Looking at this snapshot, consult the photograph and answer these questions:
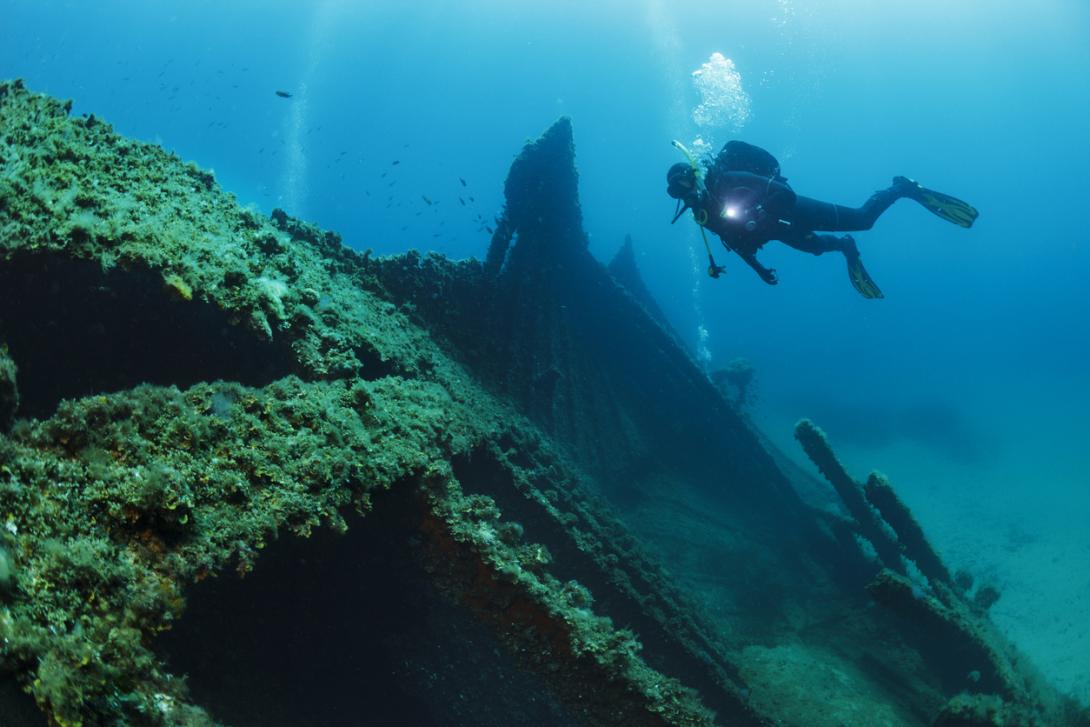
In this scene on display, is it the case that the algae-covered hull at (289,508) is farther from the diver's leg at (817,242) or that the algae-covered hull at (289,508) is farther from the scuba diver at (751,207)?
the diver's leg at (817,242)

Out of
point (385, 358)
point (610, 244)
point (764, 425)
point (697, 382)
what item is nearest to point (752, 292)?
point (610, 244)

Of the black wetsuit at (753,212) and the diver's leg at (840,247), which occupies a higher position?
the diver's leg at (840,247)

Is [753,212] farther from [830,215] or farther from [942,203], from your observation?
[942,203]

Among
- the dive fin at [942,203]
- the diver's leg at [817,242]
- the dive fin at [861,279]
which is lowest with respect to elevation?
the diver's leg at [817,242]

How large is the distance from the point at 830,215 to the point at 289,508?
7.89m

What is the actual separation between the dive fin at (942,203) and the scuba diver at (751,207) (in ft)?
3.95

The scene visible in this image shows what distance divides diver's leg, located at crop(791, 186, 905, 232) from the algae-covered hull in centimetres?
449

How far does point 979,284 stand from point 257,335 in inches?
4751

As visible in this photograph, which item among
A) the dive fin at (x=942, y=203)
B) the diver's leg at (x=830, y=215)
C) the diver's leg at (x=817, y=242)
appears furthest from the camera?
the dive fin at (x=942, y=203)

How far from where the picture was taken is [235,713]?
3.51 metres

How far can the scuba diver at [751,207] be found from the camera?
7.17m

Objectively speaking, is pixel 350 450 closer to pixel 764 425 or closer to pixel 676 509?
pixel 676 509

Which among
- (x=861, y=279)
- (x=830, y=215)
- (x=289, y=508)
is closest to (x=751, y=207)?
(x=830, y=215)

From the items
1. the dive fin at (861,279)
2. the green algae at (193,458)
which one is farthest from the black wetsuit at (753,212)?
the green algae at (193,458)
